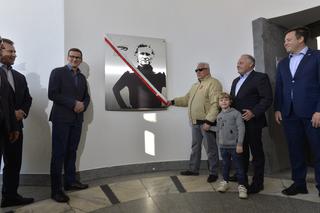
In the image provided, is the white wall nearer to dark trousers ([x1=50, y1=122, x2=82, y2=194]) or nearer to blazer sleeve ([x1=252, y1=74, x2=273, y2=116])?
dark trousers ([x1=50, y1=122, x2=82, y2=194])

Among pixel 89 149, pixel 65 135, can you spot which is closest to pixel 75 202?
pixel 65 135

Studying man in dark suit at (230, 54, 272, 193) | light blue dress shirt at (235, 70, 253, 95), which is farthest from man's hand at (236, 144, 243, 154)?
light blue dress shirt at (235, 70, 253, 95)

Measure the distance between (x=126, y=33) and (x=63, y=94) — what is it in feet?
3.92

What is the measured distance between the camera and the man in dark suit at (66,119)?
249 centimetres

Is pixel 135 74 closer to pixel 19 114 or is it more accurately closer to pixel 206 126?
pixel 206 126

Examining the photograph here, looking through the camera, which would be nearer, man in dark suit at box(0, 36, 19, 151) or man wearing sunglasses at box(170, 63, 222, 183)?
man in dark suit at box(0, 36, 19, 151)

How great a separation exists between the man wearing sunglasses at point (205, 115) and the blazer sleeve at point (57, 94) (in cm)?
135

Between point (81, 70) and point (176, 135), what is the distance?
1.42 meters

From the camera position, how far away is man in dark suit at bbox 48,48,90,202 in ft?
8.17

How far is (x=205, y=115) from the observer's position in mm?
3117

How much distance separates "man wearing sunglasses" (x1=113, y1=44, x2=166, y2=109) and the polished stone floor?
0.90 metres

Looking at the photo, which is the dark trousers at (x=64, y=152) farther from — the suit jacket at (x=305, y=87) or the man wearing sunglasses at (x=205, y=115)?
the suit jacket at (x=305, y=87)

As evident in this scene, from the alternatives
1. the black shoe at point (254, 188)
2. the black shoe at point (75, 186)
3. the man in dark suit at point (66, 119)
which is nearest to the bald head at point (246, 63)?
the black shoe at point (254, 188)

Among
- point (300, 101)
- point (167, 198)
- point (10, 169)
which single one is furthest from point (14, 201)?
point (300, 101)
